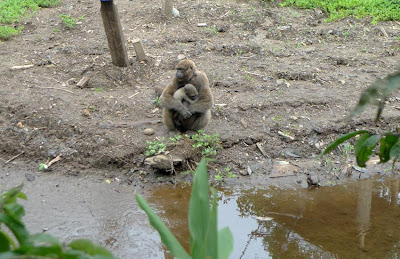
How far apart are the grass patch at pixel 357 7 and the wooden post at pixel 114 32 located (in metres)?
5.04

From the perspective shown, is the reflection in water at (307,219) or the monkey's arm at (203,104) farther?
the monkey's arm at (203,104)

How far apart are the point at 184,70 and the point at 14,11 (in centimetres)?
559

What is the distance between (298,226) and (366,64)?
190 inches

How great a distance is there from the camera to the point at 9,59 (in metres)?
8.67

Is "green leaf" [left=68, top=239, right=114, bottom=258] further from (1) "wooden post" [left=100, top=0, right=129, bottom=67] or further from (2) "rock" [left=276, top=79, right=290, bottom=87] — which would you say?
(2) "rock" [left=276, top=79, right=290, bottom=87]

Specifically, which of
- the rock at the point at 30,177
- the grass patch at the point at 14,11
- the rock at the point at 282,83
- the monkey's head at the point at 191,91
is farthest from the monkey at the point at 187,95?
the grass patch at the point at 14,11

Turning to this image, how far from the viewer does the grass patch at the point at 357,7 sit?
1110cm

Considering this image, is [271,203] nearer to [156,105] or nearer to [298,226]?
[298,226]

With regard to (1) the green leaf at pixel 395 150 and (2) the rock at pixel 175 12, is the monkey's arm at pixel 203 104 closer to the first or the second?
(2) the rock at pixel 175 12

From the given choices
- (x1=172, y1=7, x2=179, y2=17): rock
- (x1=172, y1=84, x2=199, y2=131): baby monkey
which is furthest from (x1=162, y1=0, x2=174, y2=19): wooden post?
(x1=172, y1=84, x2=199, y2=131): baby monkey

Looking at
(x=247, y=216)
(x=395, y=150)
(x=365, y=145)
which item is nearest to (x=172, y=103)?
(x=247, y=216)

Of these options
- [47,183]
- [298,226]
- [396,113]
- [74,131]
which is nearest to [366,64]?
[396,113]

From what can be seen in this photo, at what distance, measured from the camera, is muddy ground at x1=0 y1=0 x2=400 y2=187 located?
21.1ft

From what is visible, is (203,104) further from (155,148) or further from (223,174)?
(223,174)
